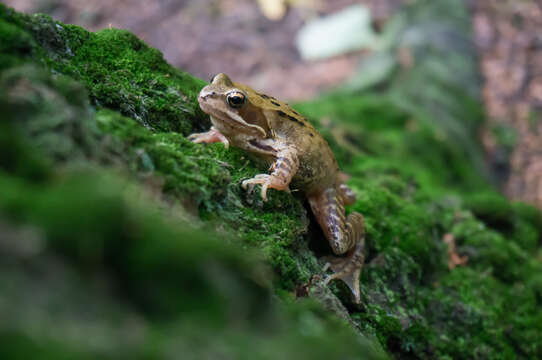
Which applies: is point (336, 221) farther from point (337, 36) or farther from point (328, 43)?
point (337, 36)

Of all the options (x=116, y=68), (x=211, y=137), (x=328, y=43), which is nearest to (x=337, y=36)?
(x=328, y=43)

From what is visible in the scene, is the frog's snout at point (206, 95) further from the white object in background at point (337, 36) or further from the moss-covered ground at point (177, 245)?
the white object in background at point (337, 36)

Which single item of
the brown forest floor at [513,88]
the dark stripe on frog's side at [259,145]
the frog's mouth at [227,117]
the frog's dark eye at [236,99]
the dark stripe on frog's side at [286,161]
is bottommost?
the dark stripe on frog's side at [286,161]

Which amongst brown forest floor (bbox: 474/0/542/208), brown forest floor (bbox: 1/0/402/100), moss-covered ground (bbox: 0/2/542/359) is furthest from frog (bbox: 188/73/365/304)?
brown forest floor (bbox: 1/0/402/100)

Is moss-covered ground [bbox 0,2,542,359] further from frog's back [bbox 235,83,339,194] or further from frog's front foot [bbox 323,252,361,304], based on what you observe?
frog's back [bbox 235,83,339,194]

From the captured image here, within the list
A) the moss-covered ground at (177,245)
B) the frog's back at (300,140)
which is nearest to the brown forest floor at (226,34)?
the moss-covered ground at (177,245)

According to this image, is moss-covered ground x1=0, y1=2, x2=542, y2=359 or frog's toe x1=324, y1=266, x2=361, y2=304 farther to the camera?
frog's toe x1=324, y1=266, x2=361, y2=304

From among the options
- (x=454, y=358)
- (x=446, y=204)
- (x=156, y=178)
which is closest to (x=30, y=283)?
(x=156, y=178)
